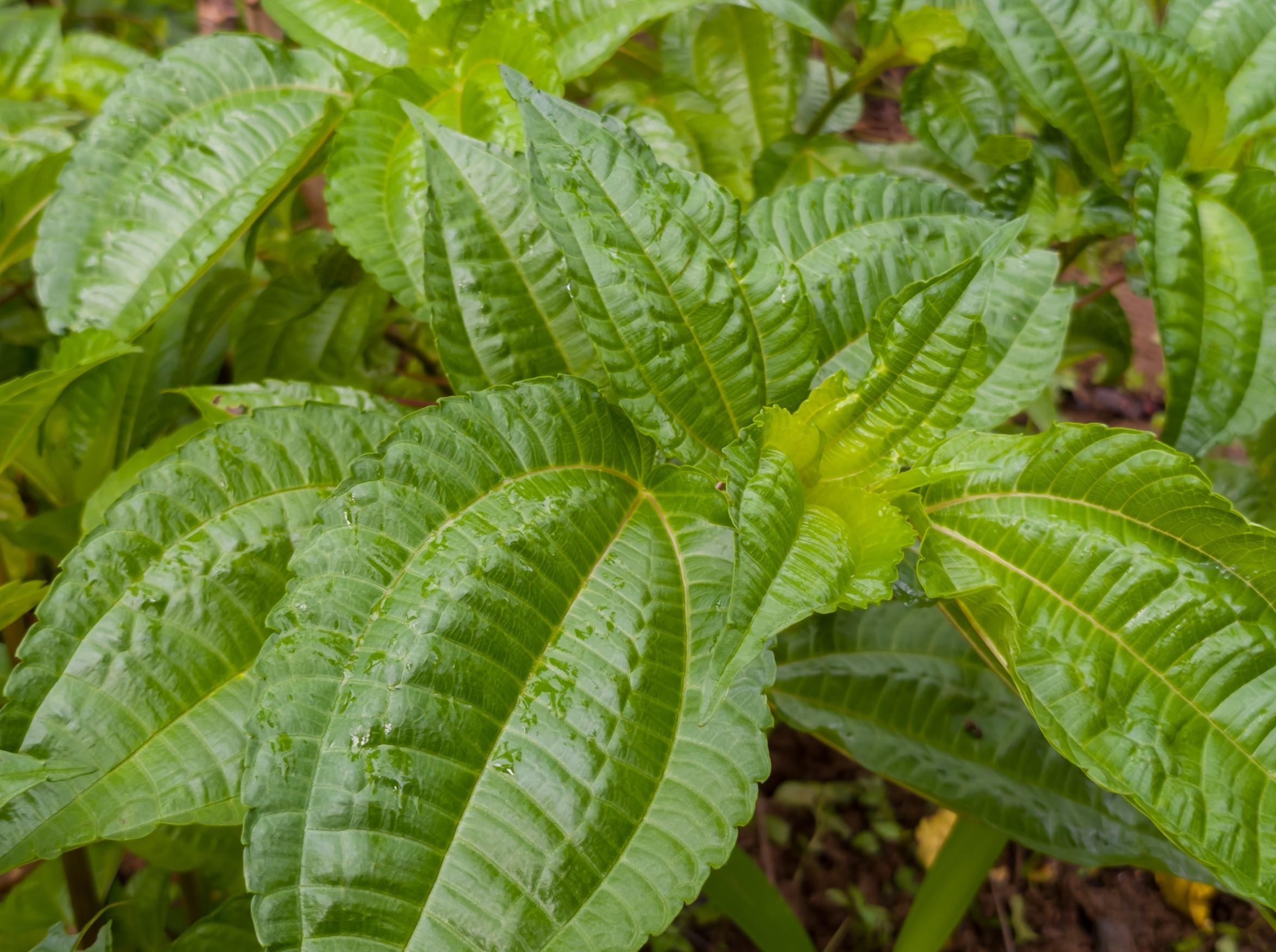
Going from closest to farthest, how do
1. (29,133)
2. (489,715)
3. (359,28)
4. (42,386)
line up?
(489,715)
(42,386)
(359,28)
(29,133)

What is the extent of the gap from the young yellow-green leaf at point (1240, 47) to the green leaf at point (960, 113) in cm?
21

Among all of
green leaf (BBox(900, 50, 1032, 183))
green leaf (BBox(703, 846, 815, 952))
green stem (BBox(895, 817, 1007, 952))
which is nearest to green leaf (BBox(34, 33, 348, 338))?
green leaf (BBox(900, 50, 1032, 183))

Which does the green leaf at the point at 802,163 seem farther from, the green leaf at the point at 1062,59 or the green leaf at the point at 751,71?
the green leaf at the point at 1062,59

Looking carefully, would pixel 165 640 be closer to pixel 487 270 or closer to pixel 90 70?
pixel 487 270

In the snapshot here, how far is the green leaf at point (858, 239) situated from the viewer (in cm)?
87

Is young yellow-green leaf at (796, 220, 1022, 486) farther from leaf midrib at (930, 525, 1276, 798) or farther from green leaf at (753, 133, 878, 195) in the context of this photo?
green leaf at (753, 133, 878, 195)

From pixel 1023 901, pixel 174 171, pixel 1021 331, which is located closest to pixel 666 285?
pixel 1021 331

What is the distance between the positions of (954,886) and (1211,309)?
78 centimetres

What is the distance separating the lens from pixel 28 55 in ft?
4.28

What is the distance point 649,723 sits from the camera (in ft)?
1.99

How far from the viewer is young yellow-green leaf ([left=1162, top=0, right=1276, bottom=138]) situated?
1030mm

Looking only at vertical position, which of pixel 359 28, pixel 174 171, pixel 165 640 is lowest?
pixel 165 640

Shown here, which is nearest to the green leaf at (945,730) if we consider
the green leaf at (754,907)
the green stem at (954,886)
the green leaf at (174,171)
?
the green stem at (954,886)

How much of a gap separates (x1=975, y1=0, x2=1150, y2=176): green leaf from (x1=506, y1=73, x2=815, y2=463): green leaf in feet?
1.69
